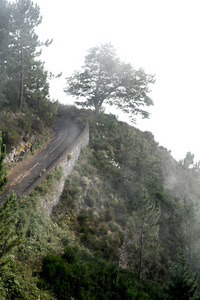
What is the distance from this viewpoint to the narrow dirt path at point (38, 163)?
15.0 metres

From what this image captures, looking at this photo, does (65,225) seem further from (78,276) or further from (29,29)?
(29,29)

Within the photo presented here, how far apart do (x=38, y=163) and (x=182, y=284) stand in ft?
50.0

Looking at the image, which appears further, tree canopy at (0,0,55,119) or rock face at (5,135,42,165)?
tree canopy at (0,0,55,119)

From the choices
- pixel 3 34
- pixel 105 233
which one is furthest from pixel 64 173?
pixel 3 34

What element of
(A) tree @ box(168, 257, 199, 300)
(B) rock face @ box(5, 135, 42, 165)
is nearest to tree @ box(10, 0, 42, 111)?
(B) rock face @ box(5, 135, 42, 165)

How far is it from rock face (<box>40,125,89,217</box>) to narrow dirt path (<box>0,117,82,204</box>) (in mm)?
1073

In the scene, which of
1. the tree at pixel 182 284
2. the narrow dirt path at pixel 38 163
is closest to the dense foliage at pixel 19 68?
the narrow dirt path at pixel 38 163

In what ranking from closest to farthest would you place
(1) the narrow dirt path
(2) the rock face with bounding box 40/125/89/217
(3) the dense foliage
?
(1) the narrow dirt path
(2) the rock face with bounding box 40/125/89/217
(3) the dense foliage

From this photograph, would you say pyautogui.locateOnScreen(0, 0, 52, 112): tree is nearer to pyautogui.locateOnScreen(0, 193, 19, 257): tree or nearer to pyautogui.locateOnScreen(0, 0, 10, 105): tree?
pyautogui.locateOnScreen(0, 0, 10, 105): tree

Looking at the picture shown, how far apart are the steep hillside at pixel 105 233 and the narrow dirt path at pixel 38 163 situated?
138 centimetres

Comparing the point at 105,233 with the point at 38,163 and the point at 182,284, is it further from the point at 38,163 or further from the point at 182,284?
the point at 38,163

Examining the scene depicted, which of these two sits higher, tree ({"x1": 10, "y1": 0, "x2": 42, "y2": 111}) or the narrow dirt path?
tree ({"x1": 10, "y1": 0, "x2": 42, "y2": 111})

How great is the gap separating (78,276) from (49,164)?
10673 mm

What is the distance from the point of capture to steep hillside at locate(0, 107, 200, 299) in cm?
961
